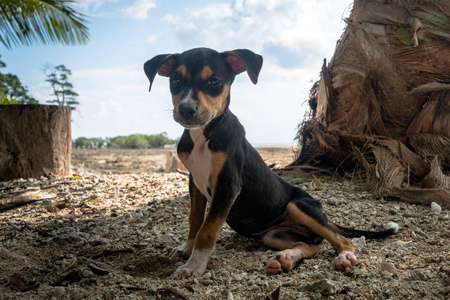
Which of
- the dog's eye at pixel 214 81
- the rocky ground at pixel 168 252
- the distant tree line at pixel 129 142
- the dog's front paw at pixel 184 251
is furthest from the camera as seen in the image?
the distant tree line at pixel 129 142

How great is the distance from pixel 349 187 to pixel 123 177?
13.5 feet

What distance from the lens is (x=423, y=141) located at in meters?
5.54

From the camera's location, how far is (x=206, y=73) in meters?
2.98

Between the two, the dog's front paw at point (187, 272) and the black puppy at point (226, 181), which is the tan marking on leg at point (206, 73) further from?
the dog's front paw at point (187, 272)

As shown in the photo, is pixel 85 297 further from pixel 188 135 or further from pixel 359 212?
pixel 359 212

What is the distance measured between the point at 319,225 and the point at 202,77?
1.58m

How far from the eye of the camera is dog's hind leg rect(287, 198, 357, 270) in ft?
9.45

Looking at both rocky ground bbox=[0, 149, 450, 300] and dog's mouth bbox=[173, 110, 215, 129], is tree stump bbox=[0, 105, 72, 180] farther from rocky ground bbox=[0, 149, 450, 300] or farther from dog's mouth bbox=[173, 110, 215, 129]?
dog's mouth bbox=[173, 110, 215, 129]

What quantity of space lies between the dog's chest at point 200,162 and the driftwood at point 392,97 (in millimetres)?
2970

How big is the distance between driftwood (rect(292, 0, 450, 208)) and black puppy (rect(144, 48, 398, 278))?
79.3 inches

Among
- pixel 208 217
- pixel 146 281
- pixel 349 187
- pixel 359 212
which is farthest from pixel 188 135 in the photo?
pixel 349 187

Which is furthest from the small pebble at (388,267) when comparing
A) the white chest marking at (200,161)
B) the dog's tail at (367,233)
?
the white chest marking at (200,161)

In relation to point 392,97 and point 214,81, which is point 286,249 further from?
point 392,97

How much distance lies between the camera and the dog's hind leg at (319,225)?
2.88m
